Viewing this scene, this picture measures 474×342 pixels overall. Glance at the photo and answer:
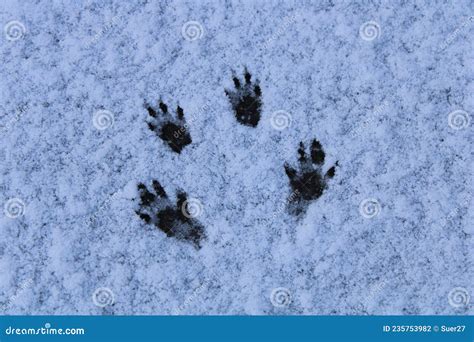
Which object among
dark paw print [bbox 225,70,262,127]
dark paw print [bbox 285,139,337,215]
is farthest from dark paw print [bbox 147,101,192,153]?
dark paw print [bbox 285,139,337,215]

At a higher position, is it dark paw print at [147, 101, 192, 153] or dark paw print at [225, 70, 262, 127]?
dark paw print at [225, 70, 262, 127]

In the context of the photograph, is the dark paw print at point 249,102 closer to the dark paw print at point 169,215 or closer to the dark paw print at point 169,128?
the dark paw print at point 169,128

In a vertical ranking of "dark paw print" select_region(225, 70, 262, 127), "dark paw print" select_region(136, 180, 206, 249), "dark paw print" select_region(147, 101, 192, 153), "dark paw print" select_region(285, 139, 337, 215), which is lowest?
"dark paw print" select_region(136, 180, 206, 249)

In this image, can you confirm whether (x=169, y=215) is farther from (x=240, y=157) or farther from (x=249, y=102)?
(x=249, y=102)

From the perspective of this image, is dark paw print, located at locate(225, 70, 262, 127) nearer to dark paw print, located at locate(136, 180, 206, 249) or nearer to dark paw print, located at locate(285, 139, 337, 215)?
dark paw print, located at locate(285, 139, 337, 215)

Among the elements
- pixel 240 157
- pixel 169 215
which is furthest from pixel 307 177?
pixel 169 215
